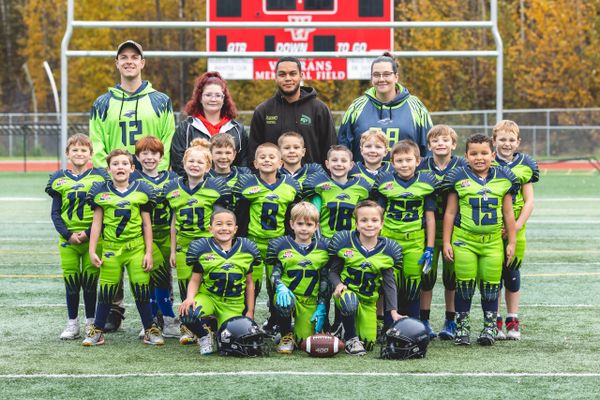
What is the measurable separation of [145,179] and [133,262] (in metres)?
0.55

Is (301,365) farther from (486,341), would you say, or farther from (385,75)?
(385,75)

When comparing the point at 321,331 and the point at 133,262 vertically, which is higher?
the point at 133,262

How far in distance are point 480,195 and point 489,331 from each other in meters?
0.84

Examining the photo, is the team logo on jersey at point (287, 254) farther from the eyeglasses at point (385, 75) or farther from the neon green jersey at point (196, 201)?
the eyeglasses at point (385, 75)

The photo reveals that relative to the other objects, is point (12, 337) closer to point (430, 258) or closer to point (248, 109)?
point (430, 258)

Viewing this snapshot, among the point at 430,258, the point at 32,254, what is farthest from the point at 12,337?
the point at 32,254

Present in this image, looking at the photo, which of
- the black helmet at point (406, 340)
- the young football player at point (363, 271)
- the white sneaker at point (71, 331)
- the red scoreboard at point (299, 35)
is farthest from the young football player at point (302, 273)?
the red scoreboard at point (299, 35)

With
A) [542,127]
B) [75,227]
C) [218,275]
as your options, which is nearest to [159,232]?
[75,227]

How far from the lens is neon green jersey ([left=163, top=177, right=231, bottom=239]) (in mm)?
6629

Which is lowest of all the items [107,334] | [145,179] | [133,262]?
[107,334]

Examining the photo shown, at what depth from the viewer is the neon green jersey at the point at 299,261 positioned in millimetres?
6438

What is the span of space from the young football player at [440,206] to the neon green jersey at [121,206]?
178 centimetres

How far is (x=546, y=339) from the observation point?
6.66 m

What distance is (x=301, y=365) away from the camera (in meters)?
5.91
